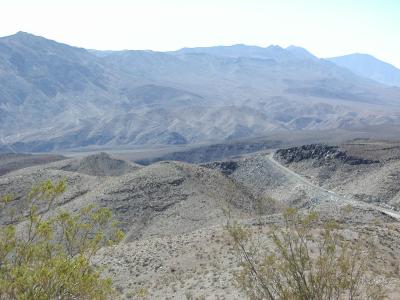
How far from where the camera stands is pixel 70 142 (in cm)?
18725

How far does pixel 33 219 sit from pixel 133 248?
18.2 meters

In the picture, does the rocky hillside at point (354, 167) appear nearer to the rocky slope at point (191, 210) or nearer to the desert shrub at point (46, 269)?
the rocky slope at point (191, 210)

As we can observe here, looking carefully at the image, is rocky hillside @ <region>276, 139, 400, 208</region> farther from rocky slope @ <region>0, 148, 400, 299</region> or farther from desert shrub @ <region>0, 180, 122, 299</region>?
desert shrub @ <region>0, 180, 122, 299</region>

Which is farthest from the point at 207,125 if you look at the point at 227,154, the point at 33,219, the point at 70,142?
the point at 33,219

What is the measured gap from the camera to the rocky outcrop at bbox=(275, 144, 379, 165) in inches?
2749

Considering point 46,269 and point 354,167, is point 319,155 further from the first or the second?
point 46,269

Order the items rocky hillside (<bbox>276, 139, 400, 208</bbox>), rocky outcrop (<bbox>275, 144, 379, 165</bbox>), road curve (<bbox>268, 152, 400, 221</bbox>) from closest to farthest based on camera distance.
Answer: road curve (<bbox>268, 152, 400, 221</bbox>), rocky hillside (<bbox>276, 139, 400, 208</bbox>), rocky outcrop (<bbox>275, 144, 379, 165</bbox>)

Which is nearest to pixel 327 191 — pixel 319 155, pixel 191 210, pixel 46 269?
pixel 319 155

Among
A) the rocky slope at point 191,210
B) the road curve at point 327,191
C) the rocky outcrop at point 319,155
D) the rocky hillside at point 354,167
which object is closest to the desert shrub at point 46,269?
the rocky slope at point 191,210

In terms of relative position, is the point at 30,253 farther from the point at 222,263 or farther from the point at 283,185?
the point at 283,185

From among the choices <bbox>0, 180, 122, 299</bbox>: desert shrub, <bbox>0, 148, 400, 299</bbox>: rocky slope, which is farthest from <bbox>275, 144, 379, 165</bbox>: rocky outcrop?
<bbox>0, 180, 122, 299</bbox>: desert shrub

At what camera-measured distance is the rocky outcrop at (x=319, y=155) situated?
2749 inches

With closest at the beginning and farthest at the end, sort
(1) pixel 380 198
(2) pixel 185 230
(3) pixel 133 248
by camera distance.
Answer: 1. (3) pixel 133 248
2. (2) pixel 185 230
3. (1) pixel 380 198

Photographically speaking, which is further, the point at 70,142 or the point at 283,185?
the point at 70,142
